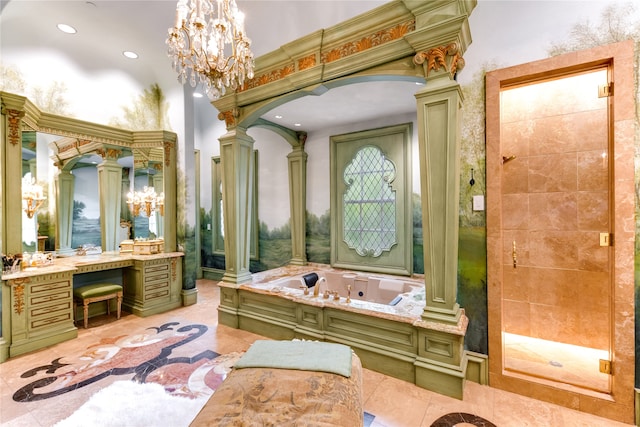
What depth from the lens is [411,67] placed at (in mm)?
2375

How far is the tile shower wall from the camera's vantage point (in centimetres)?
298

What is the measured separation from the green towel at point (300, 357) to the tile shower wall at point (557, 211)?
2871 millimetres

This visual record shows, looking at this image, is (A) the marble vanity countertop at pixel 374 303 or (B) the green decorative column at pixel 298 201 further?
(B) the green decorative column at pixel 298 201

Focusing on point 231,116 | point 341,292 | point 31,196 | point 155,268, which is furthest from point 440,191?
point 31,196

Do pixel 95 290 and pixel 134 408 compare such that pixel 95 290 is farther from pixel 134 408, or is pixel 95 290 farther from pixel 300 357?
pixel 300 357

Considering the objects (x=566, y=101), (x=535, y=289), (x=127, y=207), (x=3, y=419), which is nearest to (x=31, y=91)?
(x=127, y=207)

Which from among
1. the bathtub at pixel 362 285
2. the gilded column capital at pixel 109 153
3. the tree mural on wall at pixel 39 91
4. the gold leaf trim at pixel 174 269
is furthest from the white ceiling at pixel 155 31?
the gold leaf trim at pixel 174 269

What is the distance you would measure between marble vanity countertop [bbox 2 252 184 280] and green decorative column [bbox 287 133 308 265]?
180 cm

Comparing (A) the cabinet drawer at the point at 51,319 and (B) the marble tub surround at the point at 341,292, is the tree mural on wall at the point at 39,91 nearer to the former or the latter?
(A) the cabinet drawer at the point at 51,319

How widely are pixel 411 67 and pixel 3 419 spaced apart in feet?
13.2

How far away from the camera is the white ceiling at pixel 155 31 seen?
3.05 metres

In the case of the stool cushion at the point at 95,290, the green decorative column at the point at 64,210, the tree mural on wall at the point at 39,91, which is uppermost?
the tree mural on wall at the point at 39,91

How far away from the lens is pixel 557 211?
3.16 m

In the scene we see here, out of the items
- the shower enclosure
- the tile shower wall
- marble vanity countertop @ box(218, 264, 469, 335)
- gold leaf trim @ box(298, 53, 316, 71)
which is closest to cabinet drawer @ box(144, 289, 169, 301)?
marble vanity countertop @ box(218, 264, 469, 335)
